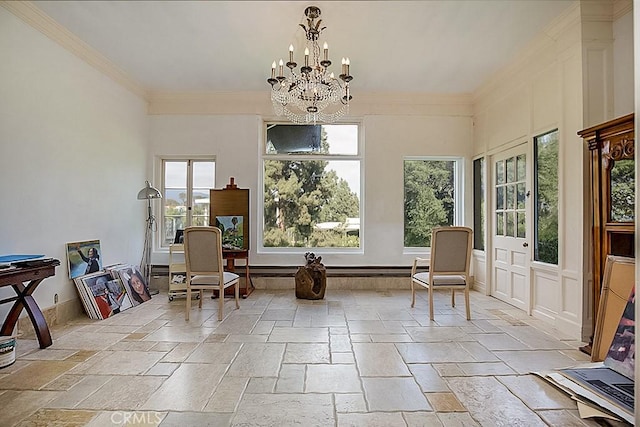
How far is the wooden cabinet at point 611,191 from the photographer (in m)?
2.82

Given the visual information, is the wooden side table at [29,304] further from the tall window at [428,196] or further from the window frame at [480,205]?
the window frame at [480,205]

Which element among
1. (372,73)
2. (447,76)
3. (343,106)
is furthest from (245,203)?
(447,76)

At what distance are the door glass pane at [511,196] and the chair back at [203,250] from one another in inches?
145

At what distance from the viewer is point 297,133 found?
6.11 m

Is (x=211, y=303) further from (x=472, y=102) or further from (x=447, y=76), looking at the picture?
(x=472, y=102)

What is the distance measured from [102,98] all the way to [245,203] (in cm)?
225

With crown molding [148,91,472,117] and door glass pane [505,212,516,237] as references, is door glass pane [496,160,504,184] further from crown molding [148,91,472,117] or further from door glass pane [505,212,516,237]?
crown molding [148,91,472,117]

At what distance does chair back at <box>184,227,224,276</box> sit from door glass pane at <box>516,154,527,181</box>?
3686 mm

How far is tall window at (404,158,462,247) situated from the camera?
6066 mm

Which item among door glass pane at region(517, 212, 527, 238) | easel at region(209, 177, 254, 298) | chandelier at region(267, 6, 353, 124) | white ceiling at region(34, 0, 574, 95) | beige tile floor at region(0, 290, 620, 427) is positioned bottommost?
beige tile floor at region(0, 290, 620, 427)

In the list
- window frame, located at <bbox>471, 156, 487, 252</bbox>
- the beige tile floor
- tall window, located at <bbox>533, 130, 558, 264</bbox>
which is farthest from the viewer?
window frame, located at <bbox>471, 156, 487, 252</bbox>

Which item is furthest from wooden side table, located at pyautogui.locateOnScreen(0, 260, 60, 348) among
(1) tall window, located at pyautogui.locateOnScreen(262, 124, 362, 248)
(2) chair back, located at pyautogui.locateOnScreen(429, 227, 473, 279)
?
(2) chair back, located at pyautogui.locateOnScreen(429, 227, 473, 279)

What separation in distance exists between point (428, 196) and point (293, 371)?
4.21 metres

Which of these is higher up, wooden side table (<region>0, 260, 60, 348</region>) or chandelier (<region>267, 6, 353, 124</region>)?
chandelier (<region>267, 6, 353, 124</region>)
